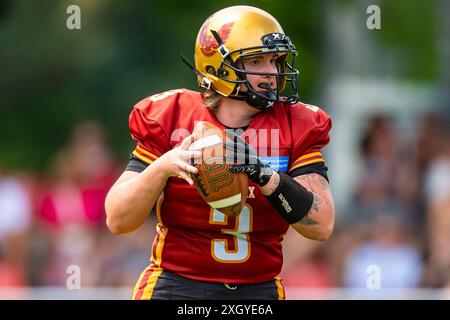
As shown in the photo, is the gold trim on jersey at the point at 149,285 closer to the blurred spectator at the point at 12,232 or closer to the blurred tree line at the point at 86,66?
the blurred spectator at the point at 12,232

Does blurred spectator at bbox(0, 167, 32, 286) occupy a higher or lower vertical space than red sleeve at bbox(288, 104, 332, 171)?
lower

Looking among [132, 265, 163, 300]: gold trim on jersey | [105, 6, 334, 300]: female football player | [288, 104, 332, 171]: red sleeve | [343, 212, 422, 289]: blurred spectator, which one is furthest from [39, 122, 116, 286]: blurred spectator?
[288, 104, 332, 171]: red sleeve

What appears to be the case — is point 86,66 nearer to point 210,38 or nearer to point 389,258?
point 389,258

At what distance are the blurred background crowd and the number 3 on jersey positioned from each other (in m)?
4.08

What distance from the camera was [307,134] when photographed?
16.8 ft

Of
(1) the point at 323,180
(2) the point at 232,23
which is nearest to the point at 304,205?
(1) the point at 323,180

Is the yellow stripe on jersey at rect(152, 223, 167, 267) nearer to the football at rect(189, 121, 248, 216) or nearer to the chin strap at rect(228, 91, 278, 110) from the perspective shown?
the football at rect(189, 121, 248, 216)

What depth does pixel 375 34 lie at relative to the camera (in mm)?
13320

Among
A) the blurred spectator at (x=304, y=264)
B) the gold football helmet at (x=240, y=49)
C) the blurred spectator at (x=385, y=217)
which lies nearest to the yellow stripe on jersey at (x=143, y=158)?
the gold football helmet at (x=240, y=49)

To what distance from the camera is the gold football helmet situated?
505 cm

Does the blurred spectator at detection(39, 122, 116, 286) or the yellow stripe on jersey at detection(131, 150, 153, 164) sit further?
the blurred spectator at detection(39, 122, 116, 286)

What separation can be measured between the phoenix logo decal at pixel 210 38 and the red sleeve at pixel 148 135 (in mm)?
385

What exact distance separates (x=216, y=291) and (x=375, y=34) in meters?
8.75

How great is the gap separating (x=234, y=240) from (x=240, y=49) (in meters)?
0.88
